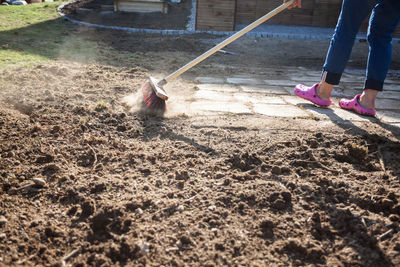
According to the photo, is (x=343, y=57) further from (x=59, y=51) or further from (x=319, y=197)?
(x=59, y=51)

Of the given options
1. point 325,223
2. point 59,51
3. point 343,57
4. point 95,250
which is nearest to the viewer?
point 95,250

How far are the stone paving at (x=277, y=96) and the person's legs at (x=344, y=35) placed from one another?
0.36 meters

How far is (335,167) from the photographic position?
6.97 ft

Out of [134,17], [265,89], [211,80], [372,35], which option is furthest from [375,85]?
[134,17]

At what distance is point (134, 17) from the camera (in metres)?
8.83

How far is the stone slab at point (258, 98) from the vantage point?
3.39 metres

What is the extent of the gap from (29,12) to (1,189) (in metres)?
8.12

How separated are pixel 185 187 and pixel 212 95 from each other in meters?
1.85

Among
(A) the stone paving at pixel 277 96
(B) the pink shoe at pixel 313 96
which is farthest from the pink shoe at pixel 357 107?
(B) the pink shoe at pixel 313 96

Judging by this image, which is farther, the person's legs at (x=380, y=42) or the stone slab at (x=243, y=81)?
the stone slab at (x=243, y=81)

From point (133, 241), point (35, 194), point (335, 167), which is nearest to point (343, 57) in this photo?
point (335, 167)

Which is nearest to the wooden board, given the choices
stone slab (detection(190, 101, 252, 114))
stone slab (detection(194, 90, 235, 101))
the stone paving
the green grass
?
the green grass

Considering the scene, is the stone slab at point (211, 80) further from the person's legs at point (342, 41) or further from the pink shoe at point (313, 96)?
the person's legs at point (342, 41)

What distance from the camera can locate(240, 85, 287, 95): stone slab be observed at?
3.77 metres
